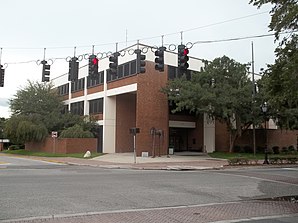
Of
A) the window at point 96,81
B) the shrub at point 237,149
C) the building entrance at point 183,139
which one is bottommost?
the shrub at point 237,149

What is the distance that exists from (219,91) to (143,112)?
8.53m

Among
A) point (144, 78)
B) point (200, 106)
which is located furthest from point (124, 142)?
point (200, 106)

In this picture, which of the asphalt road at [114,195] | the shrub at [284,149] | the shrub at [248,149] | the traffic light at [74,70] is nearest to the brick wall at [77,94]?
the shrub at [248,149]

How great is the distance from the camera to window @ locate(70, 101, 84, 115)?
52.0 meters

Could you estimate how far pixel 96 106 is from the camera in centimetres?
4844

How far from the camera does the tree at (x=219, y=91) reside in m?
37.3

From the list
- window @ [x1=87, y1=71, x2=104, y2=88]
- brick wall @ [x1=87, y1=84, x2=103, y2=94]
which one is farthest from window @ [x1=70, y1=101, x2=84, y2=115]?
window @ [x1=87, y1=71, x2=104, y2=88]

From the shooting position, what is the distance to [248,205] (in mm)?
11133

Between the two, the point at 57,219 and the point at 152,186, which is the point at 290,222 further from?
the point at 152,186

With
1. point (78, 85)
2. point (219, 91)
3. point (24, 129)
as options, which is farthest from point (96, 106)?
point (219, 91)

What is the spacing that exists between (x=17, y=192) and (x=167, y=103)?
104 feet

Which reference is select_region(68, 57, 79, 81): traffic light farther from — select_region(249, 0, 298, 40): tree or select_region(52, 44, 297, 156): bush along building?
select_region(52, 44, 297, 156): bush along building

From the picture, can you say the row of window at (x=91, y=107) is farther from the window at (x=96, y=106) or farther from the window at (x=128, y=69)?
the window at (x=128, y=69)

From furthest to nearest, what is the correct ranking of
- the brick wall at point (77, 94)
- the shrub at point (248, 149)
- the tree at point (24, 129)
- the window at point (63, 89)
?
1. the window at point (63, 89)
2. the brick wall at point (77, 94)
3. the shrub at point (248, 149)
4. the tree at point (24, 129)
